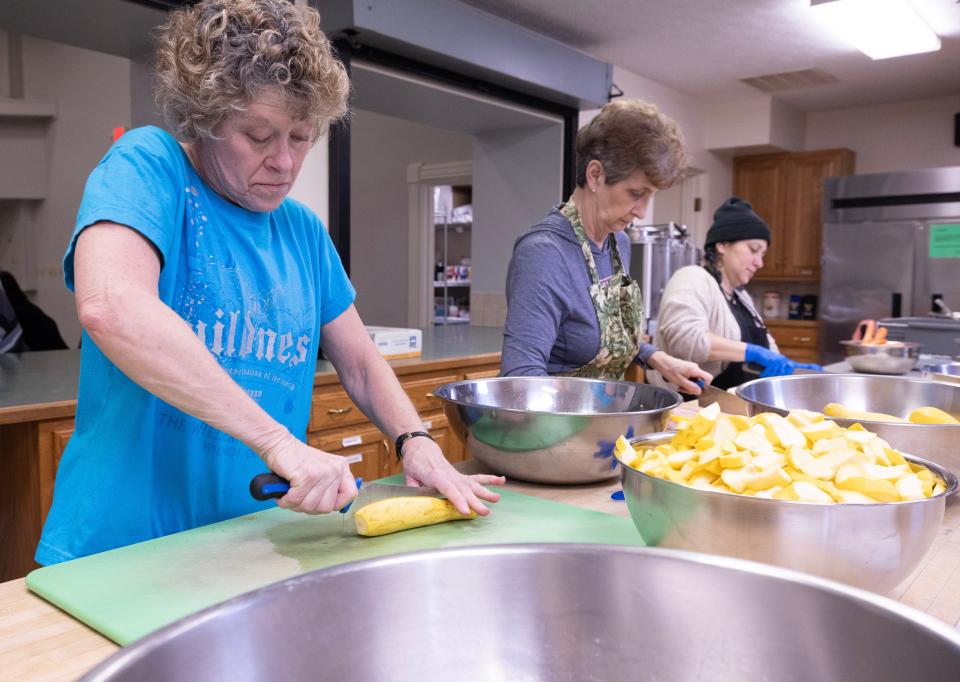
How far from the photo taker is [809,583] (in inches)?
23.9

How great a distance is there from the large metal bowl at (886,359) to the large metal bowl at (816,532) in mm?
2321

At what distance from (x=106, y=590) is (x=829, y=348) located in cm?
600

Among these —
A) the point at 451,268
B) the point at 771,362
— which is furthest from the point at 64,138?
the point at 771,362

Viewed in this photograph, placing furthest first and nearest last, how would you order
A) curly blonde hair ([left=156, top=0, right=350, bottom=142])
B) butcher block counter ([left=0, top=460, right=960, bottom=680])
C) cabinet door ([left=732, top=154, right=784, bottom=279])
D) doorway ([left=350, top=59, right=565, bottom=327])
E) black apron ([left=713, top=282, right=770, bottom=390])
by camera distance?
cabinet door ([left=732, top=154, right=784, bottom=279]) → doorway ([left=350, top=59, right=565, bottom=327]) → black apron ([left=713, top=282, right=770, bottom=390]) → curly blonde hair ([left=156, top=0, right=350, bottom=142]) → butcher block counter ([left=0, top=460, right=960, bottom=680])

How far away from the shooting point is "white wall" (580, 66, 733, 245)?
543 centimetres

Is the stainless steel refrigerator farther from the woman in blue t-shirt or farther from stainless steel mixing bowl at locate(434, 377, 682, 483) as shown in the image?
the woman in blue t-shirt

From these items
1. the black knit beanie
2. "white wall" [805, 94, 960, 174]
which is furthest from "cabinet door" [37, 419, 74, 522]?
"white wall" [805, 94, 960, 174]

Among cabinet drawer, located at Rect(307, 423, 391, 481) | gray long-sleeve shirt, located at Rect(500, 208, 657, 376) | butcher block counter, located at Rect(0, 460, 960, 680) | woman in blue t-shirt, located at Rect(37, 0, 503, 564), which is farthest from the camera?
cabinet drawer, located at Rect(307, 423, 391, 481)

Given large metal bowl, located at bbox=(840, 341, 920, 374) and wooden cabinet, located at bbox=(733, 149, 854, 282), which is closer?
large metal bowl, located at bbox=(840, 341, 920, 374)

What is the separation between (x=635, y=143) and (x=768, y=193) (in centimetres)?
536

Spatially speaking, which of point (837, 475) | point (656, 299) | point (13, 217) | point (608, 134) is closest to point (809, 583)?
point (837, 475)

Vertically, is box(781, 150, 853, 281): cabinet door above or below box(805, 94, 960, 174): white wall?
below

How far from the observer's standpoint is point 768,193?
6.62m

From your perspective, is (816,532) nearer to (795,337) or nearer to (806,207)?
(795,337)
